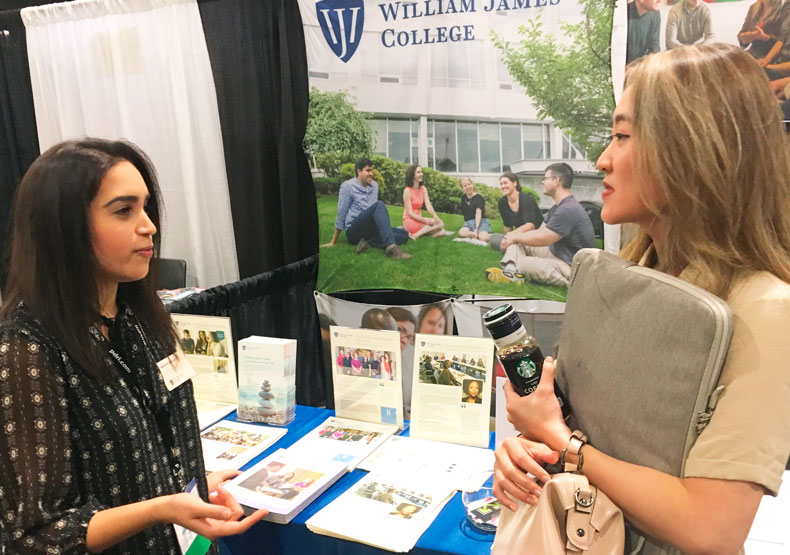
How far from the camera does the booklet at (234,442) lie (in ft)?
5.39

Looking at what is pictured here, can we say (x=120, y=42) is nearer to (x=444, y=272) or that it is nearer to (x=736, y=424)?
(x=444, y=272)

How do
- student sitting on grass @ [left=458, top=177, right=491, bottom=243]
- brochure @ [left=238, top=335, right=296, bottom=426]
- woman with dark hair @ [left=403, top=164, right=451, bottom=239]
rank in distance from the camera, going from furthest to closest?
1. woman with dark hair @ [left=403, top=164, right=451, bottom=239]
2. student sitting on grass @ [left=458, top=177, right=491, bottom=243]
3. brochure @ [left=238, top=335, right=296, bottom=426]

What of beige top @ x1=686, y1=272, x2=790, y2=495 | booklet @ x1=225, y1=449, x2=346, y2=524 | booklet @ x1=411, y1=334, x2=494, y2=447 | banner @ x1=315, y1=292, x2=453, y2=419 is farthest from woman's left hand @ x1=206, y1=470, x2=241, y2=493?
banner @ x1=315, y1=292, x2=453, y2=419

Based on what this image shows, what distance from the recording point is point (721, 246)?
79cm

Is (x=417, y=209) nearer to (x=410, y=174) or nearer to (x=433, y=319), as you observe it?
(x=410, y=174)

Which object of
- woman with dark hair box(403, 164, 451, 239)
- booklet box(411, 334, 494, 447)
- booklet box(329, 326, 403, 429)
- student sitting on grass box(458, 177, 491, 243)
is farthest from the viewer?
woman with dark hair box(403, 164, 451, 239)

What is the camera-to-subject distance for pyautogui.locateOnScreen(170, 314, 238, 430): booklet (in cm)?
202

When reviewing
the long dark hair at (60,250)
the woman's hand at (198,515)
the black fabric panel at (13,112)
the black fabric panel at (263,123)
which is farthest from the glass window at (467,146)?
the black fabric panel at (13,112)

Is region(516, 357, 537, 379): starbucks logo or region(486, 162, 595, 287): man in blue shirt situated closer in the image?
region(516, 357, 537, 379): starbucks logo

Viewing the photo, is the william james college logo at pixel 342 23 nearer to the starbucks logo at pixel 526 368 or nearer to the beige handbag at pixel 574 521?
the starbucks logo at pixel 526 368

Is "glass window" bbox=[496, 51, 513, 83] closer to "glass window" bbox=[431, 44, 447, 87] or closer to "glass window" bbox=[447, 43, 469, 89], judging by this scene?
"glass window" bbox=[447, 43, 469, 89]

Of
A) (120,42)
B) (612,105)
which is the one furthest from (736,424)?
(120,42)

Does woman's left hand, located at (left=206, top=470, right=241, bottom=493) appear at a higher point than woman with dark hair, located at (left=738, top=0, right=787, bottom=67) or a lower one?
lower

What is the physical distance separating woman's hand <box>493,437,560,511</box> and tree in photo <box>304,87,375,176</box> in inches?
102
